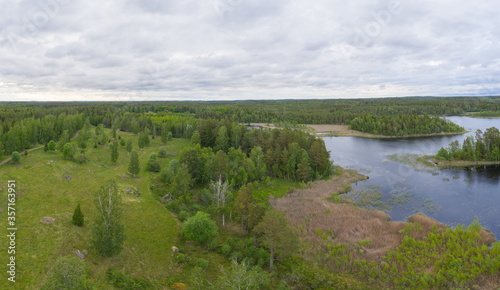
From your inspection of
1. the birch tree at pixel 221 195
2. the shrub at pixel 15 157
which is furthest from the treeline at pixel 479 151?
the shrub at pixel 15 157

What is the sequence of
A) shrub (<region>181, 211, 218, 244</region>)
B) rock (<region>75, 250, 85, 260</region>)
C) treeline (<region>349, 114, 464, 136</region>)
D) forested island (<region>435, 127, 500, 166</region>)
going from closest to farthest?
rock (<region>75, 250, 85, 260</region>) → shrub (<region>181, 211, 218, 244</region>) → forested island (<region>435, 127, 500, 166</region>) → treeline (<region>349, 114, 464, 136</region>)

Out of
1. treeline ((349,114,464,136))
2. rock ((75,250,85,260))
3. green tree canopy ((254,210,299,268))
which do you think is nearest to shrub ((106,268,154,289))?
rock ((75,250,85,260))

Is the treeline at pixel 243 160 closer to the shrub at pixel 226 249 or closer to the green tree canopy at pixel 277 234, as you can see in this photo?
the shrub at pixel 226 249

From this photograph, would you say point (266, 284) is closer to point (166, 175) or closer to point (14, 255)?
point (14, 255)

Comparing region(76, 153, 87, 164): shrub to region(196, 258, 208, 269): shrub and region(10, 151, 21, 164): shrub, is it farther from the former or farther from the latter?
region(196, 258, 208, 269): shrub

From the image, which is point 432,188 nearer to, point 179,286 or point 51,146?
point 179,286

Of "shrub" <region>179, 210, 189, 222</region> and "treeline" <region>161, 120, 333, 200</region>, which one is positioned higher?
"treeline" <region>161, 120, 333, 200</region>

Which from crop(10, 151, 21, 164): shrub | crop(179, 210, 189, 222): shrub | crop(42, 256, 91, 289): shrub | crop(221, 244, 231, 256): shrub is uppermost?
crop(10, 151, 21, 164): shrub
